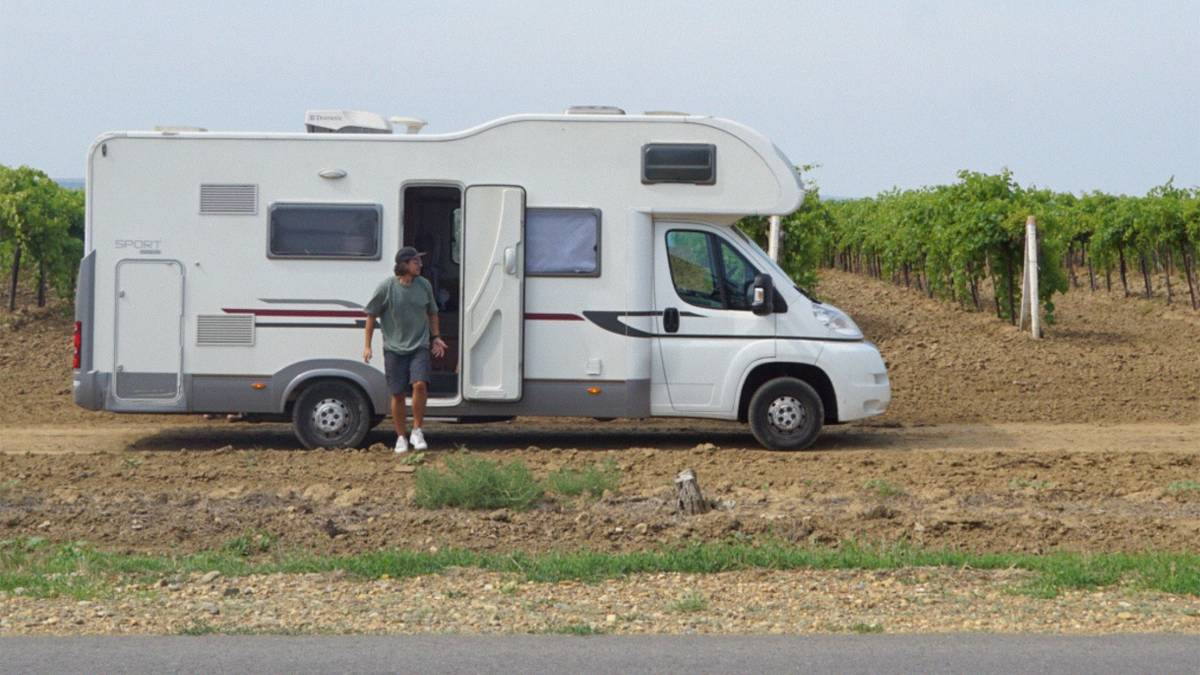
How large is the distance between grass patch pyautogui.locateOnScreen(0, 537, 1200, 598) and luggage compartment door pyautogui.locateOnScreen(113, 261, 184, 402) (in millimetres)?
4270

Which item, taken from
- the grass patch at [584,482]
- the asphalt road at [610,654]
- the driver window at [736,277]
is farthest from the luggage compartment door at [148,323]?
the asphalt road at [610,654]

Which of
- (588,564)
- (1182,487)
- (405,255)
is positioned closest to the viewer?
(588,564)

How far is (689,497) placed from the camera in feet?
31.0

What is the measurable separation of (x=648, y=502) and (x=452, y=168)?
3.92 meters

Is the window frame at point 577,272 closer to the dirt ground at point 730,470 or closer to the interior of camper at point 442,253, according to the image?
the interior of camper at point 442,253

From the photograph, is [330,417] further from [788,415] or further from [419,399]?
[788,415]

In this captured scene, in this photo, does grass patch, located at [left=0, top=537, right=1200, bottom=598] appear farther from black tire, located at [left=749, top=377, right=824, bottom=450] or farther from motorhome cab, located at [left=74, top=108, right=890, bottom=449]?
black tire, located at [left=749, top=377, right=824, bottom=450]

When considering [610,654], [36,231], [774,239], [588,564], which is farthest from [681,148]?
[36,231]

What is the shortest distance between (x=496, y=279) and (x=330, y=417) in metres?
1.86

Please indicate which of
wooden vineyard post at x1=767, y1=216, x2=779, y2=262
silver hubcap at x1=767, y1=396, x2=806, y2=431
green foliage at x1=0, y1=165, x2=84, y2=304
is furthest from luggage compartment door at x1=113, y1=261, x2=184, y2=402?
green foliage at x1=0, y1=165, x2=84, y2=304

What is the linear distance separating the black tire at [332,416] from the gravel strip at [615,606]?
505cm

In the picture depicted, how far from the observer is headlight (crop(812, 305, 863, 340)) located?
508 inches

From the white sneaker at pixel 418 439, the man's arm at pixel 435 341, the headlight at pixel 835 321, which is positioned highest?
the headlight at pixel 835 321

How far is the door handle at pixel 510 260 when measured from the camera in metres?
12.6
